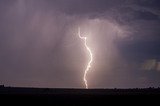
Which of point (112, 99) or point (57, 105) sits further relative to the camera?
point (112, 99)

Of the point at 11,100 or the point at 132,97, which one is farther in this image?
the point at 132,97

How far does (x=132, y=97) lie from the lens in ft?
263

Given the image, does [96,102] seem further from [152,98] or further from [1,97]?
[1,97]

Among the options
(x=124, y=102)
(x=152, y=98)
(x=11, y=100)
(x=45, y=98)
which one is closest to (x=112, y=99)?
(x=124, y=102)

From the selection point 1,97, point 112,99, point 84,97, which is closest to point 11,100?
point 1,97

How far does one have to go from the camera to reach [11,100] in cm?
7256

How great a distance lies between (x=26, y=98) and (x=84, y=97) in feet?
39.2

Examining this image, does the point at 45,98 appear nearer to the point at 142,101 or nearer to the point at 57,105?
the point at 57,105

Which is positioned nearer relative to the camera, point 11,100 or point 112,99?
point 11,100

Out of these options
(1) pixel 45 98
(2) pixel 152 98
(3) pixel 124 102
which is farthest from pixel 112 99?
(1) pixel 45 98

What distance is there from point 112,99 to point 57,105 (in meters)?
12.1

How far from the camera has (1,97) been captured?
73688 millimetres

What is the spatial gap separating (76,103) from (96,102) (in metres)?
4.04

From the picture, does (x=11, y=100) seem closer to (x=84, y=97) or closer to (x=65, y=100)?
(x=65, y=100)
